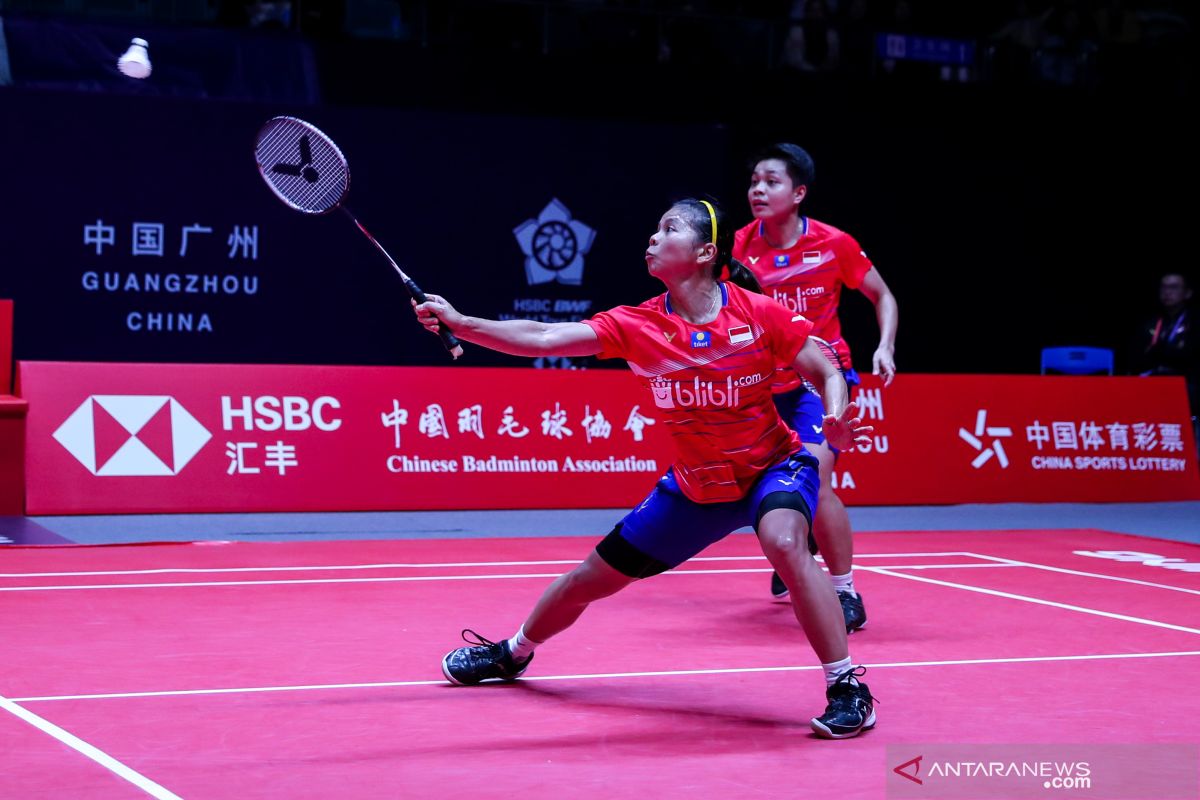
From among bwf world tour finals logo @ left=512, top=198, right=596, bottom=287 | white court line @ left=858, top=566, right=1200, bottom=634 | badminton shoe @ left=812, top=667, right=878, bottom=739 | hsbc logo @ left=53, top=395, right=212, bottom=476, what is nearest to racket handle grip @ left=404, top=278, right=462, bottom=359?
badminton shoe @ left=812, top=667, right=878, bottom=739

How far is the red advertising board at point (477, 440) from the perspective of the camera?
888cm

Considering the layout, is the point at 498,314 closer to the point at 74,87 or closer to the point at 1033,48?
the point at 74,87

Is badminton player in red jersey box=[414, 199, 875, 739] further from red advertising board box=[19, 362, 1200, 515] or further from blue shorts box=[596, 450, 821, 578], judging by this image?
red advertising board box=[19, 362, 1200, 515]

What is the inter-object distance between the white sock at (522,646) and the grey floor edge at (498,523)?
12.6 feet

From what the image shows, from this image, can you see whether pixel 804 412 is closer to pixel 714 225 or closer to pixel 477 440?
pixel 714 225

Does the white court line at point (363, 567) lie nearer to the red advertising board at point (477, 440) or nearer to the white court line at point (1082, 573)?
the white court line at point (1082, 573)

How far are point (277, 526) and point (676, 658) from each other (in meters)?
4.19

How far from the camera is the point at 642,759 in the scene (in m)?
3.71

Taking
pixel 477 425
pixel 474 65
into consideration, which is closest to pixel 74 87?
pixel 474 65

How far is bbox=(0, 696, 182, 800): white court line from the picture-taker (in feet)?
10.9

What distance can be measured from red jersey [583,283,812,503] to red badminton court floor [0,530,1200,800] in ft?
2.16

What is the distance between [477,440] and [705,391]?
5434 millimetres

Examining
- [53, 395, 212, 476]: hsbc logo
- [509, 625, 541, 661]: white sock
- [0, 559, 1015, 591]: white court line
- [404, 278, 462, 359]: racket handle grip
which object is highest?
[404, 278, 462, 359]: racket handle grip

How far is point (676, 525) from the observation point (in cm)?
432
